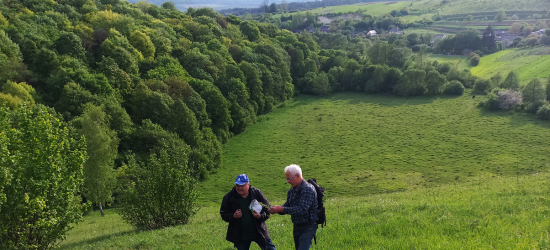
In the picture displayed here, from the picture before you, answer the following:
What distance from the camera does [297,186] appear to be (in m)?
9.32

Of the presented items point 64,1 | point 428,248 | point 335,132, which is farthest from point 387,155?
point 64,1

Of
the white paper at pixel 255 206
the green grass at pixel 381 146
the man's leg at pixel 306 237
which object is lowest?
the green grass at pixel 381 146

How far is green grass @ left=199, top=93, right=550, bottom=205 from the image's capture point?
5494 centimetres

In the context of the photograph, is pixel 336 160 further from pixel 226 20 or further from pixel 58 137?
pixel 226 20

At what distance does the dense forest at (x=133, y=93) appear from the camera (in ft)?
50.7

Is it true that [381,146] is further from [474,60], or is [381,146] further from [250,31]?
[474,60]

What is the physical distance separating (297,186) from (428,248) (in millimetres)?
4606

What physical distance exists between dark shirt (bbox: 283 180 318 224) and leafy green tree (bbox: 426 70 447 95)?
112009 mm

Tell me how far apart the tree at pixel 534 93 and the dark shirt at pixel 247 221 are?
339 ft

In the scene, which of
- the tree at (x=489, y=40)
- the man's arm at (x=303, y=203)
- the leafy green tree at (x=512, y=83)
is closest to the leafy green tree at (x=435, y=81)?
the leafy green tree at (x=512, y=83)

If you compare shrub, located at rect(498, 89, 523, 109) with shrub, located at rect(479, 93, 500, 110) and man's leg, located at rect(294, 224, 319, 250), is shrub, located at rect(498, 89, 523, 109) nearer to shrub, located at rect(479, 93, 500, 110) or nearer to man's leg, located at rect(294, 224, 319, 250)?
shrub, located at rect(479, 93, 500, 110)

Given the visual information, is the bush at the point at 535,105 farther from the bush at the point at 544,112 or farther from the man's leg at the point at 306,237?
the man's leg at the point at 306,237

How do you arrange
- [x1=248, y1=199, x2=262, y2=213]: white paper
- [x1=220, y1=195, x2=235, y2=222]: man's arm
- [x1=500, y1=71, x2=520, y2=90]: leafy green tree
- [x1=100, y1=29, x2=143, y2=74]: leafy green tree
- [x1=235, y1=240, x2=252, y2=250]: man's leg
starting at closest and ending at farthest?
[x1=248, y1=199, x2=262, y2=213]: white paper, [x1=220, y1=195, x2=235, y2=222]: man's arm, [x1=235, y1=240, x2=252, y2=250]: man's leg, [x1=100, y1=29, x2=143, y2=74]: leafy green tree, [x1=500, y1=71, x2=520, y2=90]: leafy green tree

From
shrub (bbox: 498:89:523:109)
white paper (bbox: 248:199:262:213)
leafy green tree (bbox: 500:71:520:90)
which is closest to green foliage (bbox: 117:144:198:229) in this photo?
white paper (bbox: 248:199:262:213)
